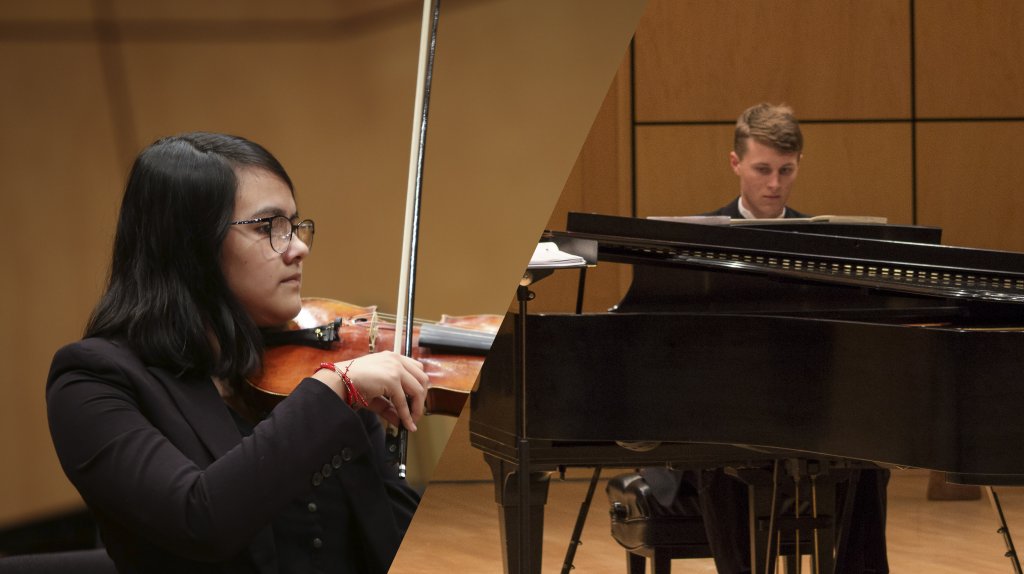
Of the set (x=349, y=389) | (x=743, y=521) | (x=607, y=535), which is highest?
(x=349, y=389)

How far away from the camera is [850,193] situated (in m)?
4.02

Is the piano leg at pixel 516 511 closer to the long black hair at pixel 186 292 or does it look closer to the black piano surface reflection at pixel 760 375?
the black piano surface reflection at pixel 760 375

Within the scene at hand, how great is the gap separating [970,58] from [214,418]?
3962 mm

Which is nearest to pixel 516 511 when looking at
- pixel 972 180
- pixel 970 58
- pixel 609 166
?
pixel 609 166

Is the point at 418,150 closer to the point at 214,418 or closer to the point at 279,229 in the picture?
the point at 279,229

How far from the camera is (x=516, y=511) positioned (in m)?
1.79

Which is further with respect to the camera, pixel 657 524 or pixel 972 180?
pixel 972 180

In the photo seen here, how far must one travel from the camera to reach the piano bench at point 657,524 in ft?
6.17

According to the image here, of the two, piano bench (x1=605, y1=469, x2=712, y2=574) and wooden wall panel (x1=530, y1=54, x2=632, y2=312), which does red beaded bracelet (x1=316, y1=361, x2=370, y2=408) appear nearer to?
piano bench (x1=605, y1=469, x2=712, y2=574)

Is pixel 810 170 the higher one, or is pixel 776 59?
pixel 776 59

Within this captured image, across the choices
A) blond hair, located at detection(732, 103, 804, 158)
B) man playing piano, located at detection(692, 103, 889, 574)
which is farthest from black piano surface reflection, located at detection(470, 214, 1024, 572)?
blond hair, located at detection(732, 103, 804, 158)

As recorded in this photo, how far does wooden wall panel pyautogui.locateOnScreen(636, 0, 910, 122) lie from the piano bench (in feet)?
7.49

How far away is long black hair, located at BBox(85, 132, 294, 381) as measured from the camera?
539 millimetres

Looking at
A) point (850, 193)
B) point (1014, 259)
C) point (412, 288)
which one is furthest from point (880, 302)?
point (850, 193)
